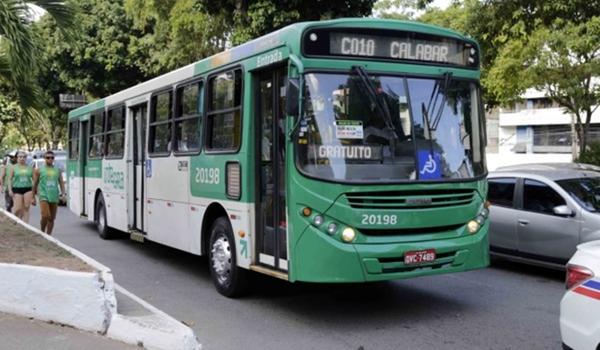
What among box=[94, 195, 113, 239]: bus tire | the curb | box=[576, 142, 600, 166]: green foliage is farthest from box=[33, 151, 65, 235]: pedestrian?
box=[576, 142, 600, 166]: green foliage

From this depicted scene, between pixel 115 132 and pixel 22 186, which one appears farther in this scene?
pixel 22 186

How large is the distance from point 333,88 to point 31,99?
5419mm

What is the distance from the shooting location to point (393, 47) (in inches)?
268

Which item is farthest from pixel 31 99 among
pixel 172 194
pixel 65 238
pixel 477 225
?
pixel 477 225

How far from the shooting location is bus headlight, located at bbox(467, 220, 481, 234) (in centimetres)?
695

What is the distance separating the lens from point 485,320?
6891 mm

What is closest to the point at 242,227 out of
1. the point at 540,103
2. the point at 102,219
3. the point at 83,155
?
the point at 102,219

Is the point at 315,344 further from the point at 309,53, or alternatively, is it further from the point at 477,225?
the point at 309,53

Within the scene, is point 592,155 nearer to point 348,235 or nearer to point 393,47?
point 393,47

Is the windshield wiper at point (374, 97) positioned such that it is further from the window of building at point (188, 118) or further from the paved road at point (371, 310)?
the window of building at point (188, 118)

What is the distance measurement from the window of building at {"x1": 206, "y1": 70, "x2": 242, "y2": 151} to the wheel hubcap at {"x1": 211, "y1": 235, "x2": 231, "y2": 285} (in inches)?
46.4

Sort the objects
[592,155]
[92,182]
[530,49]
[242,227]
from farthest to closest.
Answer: [530,49] → [592,155] → [92,182] → [242,227]

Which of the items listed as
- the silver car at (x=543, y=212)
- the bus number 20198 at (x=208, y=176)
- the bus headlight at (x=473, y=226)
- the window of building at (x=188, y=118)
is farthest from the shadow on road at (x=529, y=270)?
the window of building at (x=188, y=118)

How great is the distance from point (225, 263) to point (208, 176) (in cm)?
118
